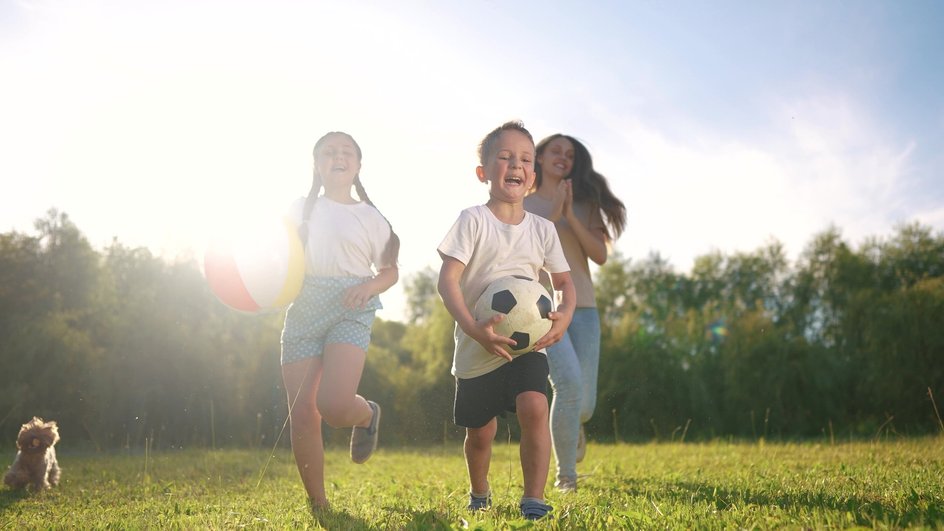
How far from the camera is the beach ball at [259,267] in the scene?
4.75 meters

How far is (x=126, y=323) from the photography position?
609 inches

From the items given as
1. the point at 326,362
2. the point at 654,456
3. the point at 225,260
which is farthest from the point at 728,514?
the point at 654,456

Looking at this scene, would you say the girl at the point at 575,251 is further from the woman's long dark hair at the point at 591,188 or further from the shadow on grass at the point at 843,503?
the shadow on grass at the point at 843,503

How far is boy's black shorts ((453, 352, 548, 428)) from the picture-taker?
397cm

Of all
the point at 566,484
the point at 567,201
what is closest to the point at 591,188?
the point at 567,201

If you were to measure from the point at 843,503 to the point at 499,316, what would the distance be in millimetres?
1912

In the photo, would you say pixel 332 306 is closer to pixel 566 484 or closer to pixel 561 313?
pixel 561 313

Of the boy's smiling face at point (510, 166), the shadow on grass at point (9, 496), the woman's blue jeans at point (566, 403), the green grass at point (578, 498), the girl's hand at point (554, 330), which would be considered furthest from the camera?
the shadow on grass at point (9, 496)

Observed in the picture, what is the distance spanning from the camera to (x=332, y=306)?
4582 mm

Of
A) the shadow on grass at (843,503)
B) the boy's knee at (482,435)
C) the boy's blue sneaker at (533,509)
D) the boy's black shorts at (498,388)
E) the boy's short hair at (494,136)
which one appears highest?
the boy's short hair at (494,136)

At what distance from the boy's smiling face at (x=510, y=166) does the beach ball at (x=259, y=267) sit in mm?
1323

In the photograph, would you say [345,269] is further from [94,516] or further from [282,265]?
[94,516]

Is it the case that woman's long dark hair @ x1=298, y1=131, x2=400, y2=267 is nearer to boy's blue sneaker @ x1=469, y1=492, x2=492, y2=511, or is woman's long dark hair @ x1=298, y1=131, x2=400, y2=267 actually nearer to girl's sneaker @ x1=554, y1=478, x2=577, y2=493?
boy's blue sneaker @ x1=469, y1=492, x2=492, y2=511

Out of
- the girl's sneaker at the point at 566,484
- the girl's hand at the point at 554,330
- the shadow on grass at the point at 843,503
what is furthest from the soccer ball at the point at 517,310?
the girl's sneaker at the point at 566,484
